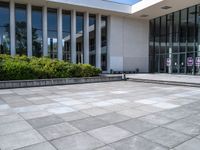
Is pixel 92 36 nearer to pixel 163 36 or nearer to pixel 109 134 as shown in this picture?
pixel 163 36

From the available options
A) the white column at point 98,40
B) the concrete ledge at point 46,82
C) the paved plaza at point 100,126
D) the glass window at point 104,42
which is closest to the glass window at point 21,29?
the white column at point 98,40

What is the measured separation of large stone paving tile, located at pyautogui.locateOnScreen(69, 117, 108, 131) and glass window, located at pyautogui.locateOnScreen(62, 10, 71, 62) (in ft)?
60.9

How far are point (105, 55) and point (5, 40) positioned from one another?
455 inches

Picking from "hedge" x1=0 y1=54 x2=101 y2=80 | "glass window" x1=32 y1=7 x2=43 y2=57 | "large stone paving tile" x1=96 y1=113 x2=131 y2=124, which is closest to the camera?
"large stone paving tile" x1=96 y1=113 x2=131 y2=124

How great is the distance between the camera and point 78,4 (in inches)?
842

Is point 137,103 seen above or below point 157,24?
below

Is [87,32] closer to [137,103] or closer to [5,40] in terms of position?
[5,40]

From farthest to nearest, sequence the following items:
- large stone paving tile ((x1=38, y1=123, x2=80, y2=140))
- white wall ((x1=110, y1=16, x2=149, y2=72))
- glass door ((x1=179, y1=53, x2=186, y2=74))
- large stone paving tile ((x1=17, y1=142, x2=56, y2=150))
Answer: white wall ((x1=110, y1=16, x2=149, y2=72))
glass door ((x1=179, y1=53, x2=186, y2=74))
large stone paving tile ((x1=38, y1=123, x2=80, y2=140))
large stone paving tile ((x1=17, y1=142, x2=56, y2=150))

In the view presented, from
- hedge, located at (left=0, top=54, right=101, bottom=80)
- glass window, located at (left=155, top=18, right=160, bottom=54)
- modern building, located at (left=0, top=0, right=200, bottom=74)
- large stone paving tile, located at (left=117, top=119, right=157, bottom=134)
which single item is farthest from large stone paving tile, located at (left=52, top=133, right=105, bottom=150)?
glass window, located at (left=155, top=18, right=160, bottom=54)

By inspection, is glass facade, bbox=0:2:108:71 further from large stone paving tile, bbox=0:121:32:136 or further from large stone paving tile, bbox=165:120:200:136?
large stone paving tile, bbox=165:120:200:136

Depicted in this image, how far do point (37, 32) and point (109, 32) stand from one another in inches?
339

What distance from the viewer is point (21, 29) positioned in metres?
21.1

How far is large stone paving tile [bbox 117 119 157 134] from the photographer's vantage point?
447cm

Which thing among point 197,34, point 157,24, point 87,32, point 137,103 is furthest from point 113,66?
point 137,103
